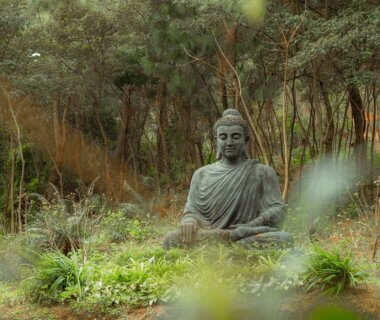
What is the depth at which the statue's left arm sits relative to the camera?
806 centimetres

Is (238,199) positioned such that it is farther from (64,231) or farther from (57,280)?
(64,231)

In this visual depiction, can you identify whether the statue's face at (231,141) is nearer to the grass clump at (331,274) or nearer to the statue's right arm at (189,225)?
the statue's right arm at (189,225)

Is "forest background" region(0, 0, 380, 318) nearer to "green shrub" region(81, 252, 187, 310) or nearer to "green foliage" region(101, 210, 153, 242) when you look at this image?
"green foliage" region(101, 210, 153, 242)

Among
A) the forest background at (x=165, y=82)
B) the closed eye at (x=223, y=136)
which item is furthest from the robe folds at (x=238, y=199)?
the forest background at (x=165, y=82)

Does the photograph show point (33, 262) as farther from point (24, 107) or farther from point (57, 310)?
point (24, 107)

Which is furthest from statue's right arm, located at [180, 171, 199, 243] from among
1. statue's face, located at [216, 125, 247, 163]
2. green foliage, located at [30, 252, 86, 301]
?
green foliage, located at [30, 252, 86, 301]

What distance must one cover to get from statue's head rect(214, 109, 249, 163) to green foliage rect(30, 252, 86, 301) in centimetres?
246

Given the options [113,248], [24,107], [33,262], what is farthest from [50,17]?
[33,262]

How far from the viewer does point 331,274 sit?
21.4 feet

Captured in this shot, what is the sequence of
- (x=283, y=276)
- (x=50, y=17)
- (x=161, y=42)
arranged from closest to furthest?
(x=283, y=276), (x=161, y=42), (x=50, y=17)

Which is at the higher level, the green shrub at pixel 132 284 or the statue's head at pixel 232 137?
the statue's head at pixel 232 137

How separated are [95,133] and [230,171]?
1663 centimetres

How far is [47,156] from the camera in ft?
70.3

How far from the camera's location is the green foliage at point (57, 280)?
24.0ft
